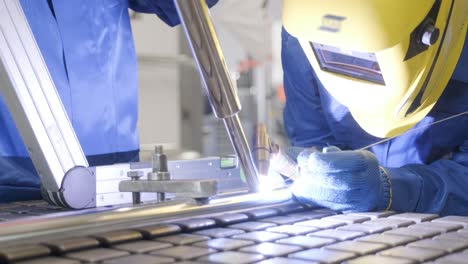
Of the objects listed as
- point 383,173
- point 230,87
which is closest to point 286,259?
point 230,87

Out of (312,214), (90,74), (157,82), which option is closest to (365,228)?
(312,214)

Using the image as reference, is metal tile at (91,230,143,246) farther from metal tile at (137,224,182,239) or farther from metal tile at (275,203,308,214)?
metal tile at (275,203,308,214)

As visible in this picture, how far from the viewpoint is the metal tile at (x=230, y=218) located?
98 cm

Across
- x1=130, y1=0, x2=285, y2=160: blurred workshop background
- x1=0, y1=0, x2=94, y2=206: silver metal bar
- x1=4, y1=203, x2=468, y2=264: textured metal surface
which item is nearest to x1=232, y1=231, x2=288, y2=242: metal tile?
x1=4, y1=203, x2=468, y2=264: textured metal surface

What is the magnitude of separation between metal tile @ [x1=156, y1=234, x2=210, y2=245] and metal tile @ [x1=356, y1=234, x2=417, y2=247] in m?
0.21

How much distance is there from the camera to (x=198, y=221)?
3.15ft

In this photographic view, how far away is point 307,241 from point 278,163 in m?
0.38

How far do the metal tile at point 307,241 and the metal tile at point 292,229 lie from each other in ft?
0.11

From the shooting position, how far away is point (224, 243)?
84cm

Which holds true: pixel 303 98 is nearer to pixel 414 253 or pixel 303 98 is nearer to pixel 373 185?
pixel 373 185

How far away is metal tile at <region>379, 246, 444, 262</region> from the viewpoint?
29.7 inches

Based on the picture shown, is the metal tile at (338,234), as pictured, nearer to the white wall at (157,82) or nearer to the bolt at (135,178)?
the bolt at (135,178)

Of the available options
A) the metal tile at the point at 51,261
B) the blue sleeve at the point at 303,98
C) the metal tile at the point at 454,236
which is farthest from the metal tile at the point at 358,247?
the blue sleeve at the point at 303,98

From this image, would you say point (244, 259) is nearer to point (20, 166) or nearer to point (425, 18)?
point (425, 18)
